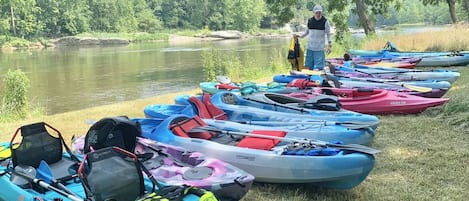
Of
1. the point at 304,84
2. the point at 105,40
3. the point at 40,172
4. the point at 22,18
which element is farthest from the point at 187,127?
the point at 22,18

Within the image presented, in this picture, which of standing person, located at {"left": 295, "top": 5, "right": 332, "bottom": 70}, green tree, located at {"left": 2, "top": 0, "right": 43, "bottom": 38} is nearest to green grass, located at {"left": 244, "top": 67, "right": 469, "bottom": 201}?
standing person, located at {"left": 295, "top": 5, "right": 332, "bottom": 70}

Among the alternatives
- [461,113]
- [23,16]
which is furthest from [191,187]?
[23,16]

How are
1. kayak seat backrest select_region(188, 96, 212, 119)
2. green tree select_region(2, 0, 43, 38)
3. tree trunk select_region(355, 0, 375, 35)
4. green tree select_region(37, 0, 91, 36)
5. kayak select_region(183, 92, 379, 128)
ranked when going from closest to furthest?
1. kayak select_region(183, 92, 379, 128)
2. kayak seat backrest select_region(188, 96, 212, 119)
3. tree trunk select_region(355, 0, 375, 35)
4. green tree select_region(2, 0, 43, 38)
5. green tree select_region(37, 0, 91, 36)

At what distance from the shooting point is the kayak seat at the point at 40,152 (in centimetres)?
351

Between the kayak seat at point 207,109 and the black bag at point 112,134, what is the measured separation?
1.43 m

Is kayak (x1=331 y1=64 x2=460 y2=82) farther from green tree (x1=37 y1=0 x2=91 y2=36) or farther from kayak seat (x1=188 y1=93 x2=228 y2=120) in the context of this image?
green tree (x1=37 y1=0 x2=91 y2=36)

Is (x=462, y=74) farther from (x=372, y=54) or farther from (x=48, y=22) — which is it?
(x=48, y=22)

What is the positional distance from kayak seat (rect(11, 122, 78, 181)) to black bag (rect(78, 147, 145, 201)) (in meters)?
0.67

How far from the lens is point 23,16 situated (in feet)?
186

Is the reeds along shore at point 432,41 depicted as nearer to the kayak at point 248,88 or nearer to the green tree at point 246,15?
the kayak at point 248,88

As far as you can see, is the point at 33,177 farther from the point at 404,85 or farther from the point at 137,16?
the point at 137,16

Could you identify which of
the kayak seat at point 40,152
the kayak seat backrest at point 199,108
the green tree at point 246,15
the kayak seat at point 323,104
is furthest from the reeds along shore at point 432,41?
the green tree at point 246,15

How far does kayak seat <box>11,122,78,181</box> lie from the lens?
3512 millimetres

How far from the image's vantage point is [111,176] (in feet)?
9.09
